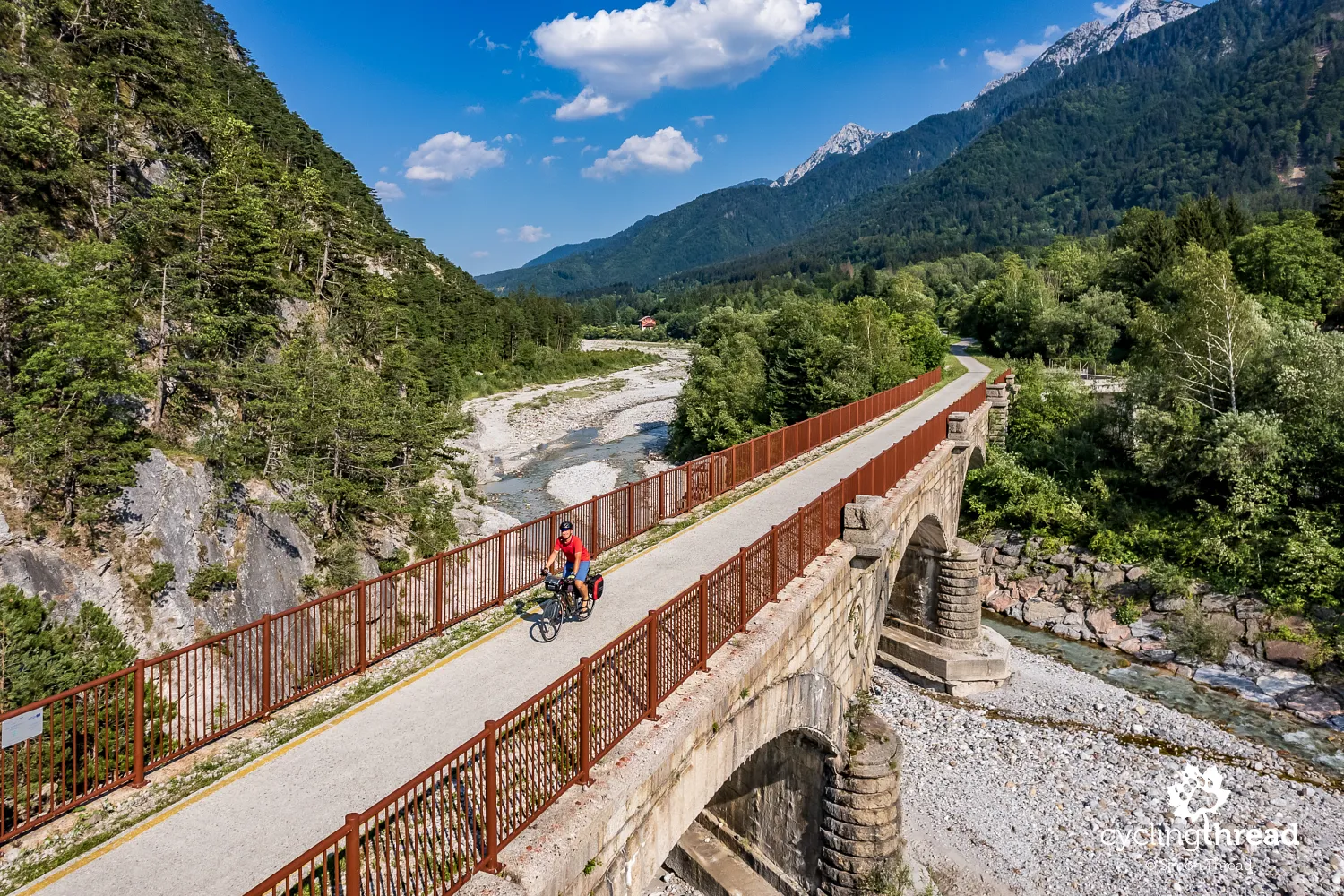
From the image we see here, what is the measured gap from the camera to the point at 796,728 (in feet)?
31.3

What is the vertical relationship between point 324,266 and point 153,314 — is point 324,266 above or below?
above

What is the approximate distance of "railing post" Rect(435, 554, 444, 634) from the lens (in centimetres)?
950

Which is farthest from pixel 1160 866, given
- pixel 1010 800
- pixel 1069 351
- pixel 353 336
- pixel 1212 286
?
pixel 1069 351

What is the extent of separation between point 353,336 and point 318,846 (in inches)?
1391

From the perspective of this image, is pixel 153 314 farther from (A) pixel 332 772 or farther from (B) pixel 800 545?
(B) pixel 800 545

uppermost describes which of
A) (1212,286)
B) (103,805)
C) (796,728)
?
(1212,286)

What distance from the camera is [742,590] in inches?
336

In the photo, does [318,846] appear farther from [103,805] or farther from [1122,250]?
[1122,250]

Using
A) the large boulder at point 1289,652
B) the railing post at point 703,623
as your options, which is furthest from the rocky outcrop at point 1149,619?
the railing post at point 703,623

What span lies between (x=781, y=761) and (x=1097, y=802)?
8583 millimetres

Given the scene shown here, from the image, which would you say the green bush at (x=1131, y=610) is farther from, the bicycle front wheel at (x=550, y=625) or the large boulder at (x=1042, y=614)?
the bicycle front wheel at (x=550, y=625)

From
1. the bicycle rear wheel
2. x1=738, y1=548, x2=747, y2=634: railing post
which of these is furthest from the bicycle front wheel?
x1=738, y1=548, x2=747, y2=634: railing post

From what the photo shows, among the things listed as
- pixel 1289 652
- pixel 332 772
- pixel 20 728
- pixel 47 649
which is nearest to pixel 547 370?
pixel 1289 652

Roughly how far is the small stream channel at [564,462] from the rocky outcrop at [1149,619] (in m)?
22.5
